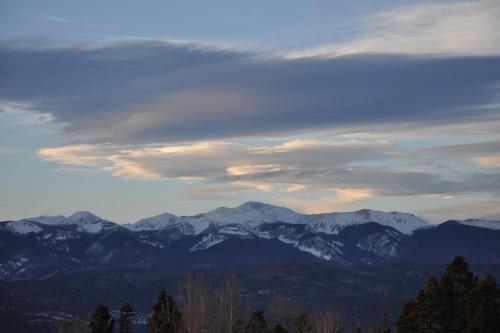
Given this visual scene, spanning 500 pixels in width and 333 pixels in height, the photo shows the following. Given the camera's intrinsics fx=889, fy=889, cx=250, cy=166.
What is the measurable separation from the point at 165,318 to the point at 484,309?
3798 cm

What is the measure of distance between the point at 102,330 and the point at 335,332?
32.0 meters

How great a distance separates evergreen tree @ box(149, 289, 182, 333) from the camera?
103125mm

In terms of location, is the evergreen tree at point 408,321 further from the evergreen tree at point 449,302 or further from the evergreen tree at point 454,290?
the evergreen tree at point 454,290

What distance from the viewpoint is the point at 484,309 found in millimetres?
86000

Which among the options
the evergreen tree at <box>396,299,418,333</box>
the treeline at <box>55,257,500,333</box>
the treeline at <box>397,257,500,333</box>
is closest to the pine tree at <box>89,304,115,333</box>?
the treeline at <box>55,257,500,333</box>

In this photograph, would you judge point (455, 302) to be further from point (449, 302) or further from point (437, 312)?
point (437, 312)

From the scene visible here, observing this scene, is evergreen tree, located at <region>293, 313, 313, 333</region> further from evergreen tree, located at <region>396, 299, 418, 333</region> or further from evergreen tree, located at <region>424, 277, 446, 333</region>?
evergreen tree, located at <region>424, 277, 446, 333</region>

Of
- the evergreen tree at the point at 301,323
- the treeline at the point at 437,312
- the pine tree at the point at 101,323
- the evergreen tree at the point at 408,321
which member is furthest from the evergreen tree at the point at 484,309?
the pine tree at the point at 101,323

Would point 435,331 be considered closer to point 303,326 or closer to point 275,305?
point 303,326

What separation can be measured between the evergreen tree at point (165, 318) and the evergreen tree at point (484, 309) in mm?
33296

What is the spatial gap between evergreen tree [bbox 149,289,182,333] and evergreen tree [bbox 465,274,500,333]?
3330 centimetres

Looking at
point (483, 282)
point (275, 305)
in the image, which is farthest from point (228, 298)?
point (483, 282)

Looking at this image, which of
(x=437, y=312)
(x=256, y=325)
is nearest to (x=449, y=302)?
(x=437, y=312)

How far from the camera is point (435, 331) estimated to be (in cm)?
9369
